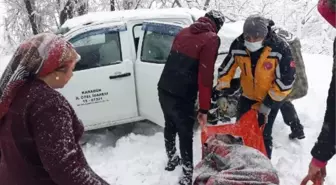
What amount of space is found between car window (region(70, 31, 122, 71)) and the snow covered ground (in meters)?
1.04

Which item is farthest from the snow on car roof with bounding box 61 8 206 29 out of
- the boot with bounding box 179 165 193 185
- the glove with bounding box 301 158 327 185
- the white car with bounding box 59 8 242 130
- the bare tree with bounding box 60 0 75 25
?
the bare tree with bounding box 60 0 75 25

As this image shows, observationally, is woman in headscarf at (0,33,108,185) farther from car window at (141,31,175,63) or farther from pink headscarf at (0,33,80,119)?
car window at (141,31,175,63)

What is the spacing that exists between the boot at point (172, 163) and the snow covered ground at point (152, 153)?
6 cm

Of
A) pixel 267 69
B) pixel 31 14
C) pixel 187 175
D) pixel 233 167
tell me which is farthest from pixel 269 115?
pixel 31 14

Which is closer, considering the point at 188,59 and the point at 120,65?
the point at 188,59

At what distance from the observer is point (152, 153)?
5.34 meters

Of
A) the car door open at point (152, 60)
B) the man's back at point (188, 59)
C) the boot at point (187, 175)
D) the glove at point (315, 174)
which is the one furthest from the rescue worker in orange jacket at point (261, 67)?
the glove at point (315, 174)

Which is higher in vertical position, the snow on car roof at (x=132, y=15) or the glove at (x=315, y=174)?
the snow on car roof at (x=132, y=15)

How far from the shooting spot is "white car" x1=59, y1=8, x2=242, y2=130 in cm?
534

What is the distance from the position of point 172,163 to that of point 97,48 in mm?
1763

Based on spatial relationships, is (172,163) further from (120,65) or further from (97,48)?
(97,48)

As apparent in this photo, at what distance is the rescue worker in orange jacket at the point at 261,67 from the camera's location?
12.6 ft

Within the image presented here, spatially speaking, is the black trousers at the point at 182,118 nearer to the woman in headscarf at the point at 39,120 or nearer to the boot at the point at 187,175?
the boot at the point at 187,175

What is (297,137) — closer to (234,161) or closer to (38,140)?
(234,161)
